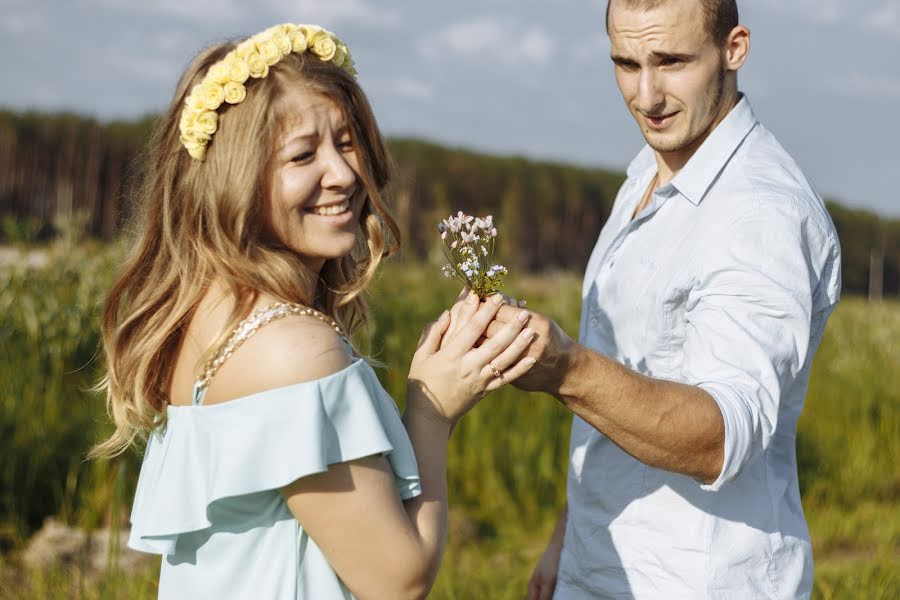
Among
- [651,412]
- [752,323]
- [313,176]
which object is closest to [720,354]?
[752,323]

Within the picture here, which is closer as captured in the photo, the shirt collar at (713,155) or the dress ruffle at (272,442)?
the dress ruffle at (272,442)

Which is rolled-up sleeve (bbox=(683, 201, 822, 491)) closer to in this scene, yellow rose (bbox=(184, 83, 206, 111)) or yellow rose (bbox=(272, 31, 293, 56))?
yellow rose (bbox=(272, 31, 293, 56))

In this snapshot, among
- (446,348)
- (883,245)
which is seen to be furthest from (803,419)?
(883,245)

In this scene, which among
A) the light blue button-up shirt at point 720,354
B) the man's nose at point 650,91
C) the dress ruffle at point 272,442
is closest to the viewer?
the dress ruffle at point 272,442

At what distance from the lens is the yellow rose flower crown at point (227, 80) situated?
95.5 inches

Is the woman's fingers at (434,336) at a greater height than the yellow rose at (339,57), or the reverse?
the yellow rose at (339,57)

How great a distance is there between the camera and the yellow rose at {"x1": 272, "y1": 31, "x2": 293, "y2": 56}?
2477 mm

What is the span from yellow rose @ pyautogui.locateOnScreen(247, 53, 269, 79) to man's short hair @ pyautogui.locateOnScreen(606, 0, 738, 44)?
49.4 inches

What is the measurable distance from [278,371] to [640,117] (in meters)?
1.61

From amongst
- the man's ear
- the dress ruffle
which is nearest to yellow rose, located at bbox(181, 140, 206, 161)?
the dress ruffle

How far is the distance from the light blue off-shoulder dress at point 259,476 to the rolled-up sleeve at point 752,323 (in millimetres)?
833

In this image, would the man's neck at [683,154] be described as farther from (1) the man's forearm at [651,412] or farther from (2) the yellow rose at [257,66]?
(2) the yellow rose at [257,66]

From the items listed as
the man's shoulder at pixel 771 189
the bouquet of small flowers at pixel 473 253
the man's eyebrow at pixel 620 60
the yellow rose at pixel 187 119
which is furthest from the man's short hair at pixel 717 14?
the yellow rose at pixel 187 119

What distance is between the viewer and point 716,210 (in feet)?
9.45
